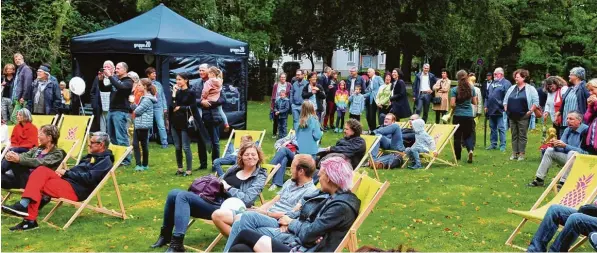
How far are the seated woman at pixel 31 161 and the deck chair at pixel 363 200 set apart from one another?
358 centimetres

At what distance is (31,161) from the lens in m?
7.83

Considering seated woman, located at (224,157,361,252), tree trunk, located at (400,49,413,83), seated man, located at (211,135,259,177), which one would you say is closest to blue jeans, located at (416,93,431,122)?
seated man, located at (211,135,259,177)

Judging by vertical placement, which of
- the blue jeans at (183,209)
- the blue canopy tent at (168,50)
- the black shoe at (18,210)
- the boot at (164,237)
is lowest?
the boot at (164,237)

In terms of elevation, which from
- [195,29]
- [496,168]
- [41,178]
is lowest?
[496,168]

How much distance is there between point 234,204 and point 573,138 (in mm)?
5582

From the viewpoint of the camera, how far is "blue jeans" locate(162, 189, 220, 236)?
6309mm

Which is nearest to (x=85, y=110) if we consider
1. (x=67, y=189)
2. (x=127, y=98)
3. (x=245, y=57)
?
(x=245, y=57)

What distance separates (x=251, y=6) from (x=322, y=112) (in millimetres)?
13462

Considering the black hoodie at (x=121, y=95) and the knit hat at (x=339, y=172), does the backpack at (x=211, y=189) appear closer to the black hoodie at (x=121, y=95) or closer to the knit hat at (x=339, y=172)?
the knit hat at (x=339, y=172)

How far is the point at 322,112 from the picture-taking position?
61.0 ft

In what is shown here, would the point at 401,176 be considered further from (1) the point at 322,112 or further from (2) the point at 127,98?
(1) the point at 322,112

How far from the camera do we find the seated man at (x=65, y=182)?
7.20 meters

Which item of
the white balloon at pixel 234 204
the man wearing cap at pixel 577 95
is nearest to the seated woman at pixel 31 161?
the white balloon at pixel 234 204

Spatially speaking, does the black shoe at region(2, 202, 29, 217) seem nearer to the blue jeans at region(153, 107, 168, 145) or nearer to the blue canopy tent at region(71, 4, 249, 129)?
the blue jeans at region(153, 107, 168, 145)
